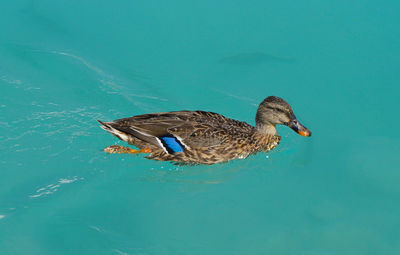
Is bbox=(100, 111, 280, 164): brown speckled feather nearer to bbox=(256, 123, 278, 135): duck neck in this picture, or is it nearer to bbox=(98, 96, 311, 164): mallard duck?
bbox=(98, 96, 311, 164): mallard duck

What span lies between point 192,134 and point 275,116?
1169 millimetres

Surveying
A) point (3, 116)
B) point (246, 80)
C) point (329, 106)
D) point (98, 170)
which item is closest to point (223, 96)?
point (246, 80)

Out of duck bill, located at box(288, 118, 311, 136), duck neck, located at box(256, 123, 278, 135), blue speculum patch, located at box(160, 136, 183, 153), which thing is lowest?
blue speculum patch, located at box(160, 136, 183, 153)

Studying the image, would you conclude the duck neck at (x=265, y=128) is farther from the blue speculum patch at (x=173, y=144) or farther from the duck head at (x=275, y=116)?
the blue speculum patch at (x=173, y=144)

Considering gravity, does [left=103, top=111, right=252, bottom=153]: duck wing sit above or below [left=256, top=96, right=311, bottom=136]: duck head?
below

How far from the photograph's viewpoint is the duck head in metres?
7.40

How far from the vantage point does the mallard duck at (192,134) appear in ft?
23.8

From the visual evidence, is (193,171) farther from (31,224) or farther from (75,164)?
(31,224)

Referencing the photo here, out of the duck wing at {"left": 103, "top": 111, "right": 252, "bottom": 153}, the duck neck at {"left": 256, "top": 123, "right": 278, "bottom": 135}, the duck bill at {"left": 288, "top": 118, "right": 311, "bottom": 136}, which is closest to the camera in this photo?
the duck wing at {"left": 103, "top": 111, "right": 252, "bottom": 153}

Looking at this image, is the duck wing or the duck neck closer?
the duck wing

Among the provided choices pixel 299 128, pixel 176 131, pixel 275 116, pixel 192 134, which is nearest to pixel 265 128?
Answer: pixel 275 116

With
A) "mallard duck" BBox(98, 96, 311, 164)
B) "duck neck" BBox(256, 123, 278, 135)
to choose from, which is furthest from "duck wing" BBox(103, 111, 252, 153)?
"duck neck" BBox(256, 123, 278, 135)

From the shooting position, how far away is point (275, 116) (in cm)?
753

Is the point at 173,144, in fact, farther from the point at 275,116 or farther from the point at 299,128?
the point at 299,128
